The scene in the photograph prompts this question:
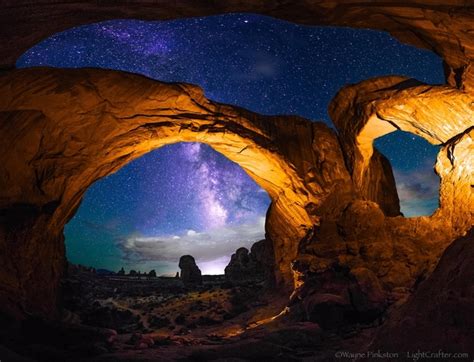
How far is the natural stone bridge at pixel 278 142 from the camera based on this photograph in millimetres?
6297

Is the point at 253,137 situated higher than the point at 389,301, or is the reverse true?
the point at 253,137

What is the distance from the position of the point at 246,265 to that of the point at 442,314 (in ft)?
96.3

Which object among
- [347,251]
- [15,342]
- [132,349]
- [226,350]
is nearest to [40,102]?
[15,342]

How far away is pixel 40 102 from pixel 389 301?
1057 cm

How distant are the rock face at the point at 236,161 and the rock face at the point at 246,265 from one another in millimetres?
15803

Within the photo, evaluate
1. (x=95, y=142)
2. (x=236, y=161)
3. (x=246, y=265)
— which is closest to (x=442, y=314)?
(x=95, y=142)

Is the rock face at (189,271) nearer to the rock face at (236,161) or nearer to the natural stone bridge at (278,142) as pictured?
the natural stone bridge at (278,142)

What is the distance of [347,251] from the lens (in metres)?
10.8

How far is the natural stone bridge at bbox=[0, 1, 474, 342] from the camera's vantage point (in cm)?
630

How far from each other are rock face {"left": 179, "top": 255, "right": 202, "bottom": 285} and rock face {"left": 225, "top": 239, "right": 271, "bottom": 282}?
7978 millimetres

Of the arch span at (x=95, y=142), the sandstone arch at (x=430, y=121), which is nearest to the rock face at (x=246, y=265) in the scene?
the arch span at (x=95, y=142)

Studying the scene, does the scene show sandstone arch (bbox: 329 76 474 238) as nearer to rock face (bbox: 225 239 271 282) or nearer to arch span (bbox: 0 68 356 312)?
arch span (bbox: 0 68 356 312)

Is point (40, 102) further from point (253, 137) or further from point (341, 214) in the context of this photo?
point (341, 214)

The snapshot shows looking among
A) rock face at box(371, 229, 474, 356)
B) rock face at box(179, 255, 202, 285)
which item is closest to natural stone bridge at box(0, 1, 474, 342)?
rock face at box(371, 229, 474, 356)
